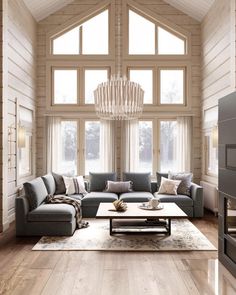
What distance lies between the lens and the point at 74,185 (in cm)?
704

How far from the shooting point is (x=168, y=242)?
4.89m

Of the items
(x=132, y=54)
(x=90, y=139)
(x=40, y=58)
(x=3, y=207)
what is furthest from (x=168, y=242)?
(x=40, y=58)

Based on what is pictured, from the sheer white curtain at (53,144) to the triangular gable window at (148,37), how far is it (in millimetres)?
2566

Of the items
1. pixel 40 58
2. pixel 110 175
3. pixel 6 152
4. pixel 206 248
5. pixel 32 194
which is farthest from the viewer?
pixel 40 58

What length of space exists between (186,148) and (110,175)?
1.96 metres

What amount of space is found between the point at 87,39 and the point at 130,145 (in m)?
2.78

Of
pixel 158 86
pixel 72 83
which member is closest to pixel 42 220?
pixel 72 83

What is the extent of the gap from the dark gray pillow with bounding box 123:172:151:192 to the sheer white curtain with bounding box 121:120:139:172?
43 centimetres

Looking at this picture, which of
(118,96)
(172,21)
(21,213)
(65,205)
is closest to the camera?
(21,213)

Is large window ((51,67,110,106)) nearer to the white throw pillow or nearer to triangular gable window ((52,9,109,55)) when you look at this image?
triangular gable window ((52,9,109,55))

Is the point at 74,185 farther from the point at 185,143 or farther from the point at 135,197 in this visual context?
the point at 185,143

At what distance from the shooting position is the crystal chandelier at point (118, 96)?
5316 mm

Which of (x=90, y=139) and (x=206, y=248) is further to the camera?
(x=90, y=139)

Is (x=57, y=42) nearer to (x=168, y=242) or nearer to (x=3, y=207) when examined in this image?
(x=3, y=207)
